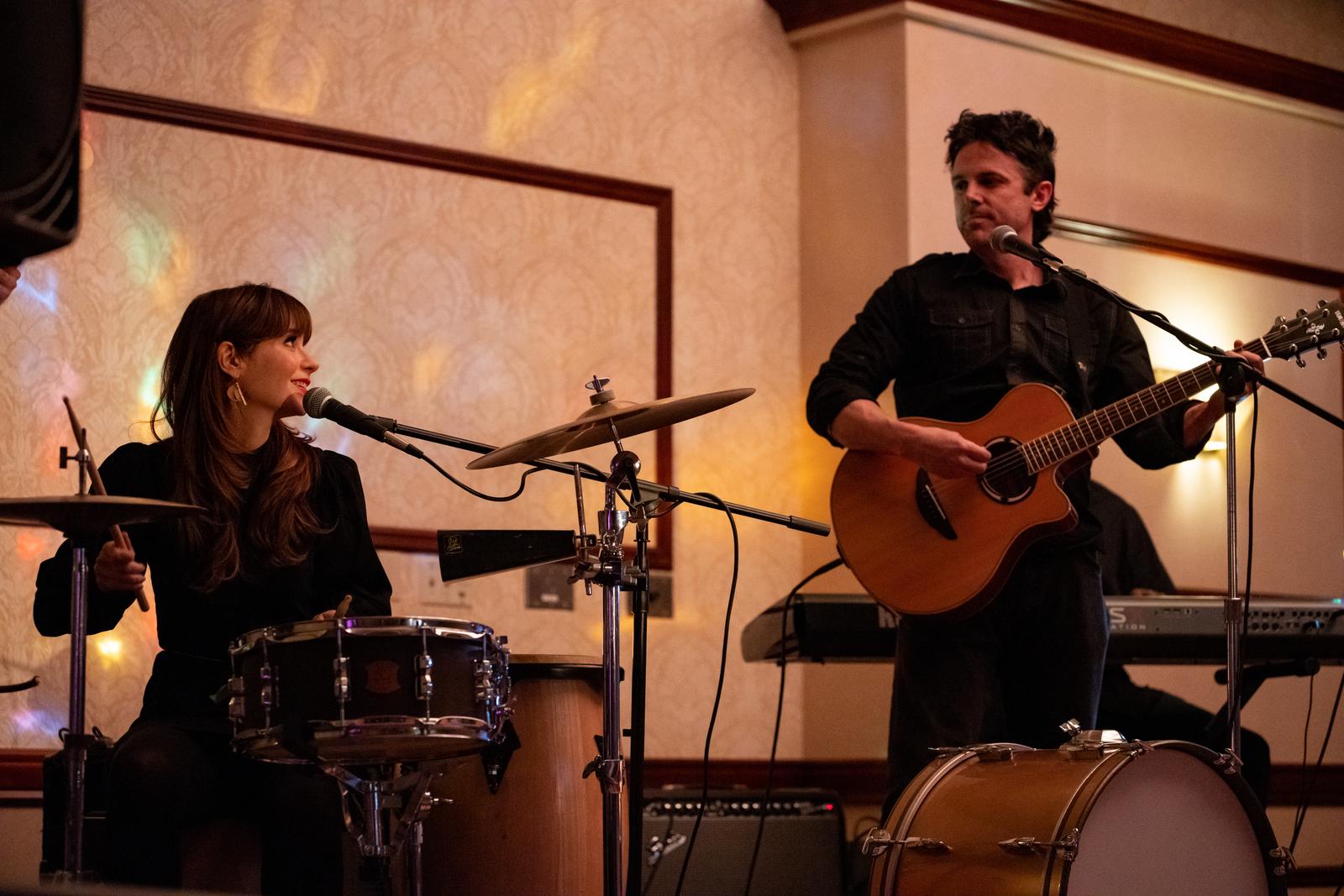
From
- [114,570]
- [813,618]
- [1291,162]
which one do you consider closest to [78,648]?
[114,570]

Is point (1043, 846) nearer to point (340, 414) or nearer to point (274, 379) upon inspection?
point (340, 414)

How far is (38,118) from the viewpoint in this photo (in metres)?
0.94

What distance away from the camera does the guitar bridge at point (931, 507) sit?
3.04 m

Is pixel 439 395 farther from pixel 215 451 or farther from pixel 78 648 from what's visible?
pixel 78 648

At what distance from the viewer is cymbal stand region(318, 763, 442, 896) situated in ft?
8.22

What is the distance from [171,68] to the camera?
418 cm

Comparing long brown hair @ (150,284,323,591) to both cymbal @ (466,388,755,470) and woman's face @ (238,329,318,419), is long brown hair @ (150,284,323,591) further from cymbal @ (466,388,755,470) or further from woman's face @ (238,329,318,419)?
cymbal @ (466,388,755,470)

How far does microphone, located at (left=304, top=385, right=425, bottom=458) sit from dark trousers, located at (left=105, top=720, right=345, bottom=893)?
1.96ft

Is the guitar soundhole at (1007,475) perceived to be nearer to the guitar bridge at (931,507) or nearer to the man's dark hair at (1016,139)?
the guitar bridge at (931,507)

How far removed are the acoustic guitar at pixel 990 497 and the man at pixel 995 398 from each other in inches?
2.2

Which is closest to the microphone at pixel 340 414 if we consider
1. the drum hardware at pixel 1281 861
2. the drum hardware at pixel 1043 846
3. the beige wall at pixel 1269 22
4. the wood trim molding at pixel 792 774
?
the drum hardware at pixel 1043 846

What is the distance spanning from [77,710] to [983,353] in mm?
1811

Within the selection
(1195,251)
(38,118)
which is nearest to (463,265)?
(1195,251)

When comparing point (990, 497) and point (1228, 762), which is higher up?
point (990, 497)
